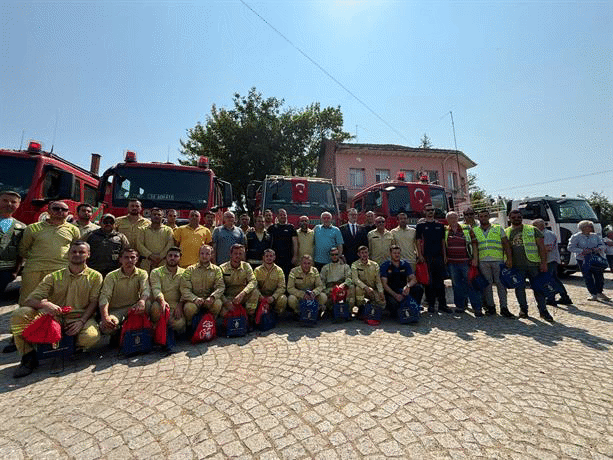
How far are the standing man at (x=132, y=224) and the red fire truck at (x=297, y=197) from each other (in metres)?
2.97

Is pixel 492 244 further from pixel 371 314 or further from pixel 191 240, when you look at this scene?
pixel 191 240

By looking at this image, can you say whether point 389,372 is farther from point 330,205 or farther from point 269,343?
point 330,205

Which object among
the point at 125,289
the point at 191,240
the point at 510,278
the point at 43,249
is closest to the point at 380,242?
the point at 510,278

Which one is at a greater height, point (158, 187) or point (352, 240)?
point (158, 187)

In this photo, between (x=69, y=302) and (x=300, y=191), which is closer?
(x=69, y=302)

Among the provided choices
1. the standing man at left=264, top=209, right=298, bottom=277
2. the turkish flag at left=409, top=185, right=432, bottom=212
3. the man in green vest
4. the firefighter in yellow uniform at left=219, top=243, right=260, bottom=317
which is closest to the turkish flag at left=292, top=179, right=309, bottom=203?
the standing man at left=264, top=209, right=298, bottom=277

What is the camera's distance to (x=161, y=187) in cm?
605

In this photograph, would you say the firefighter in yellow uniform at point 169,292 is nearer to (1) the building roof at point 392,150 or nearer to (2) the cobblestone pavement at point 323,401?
(2) the cobblestone pavement at point 323,401

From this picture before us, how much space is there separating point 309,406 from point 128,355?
92.5 inches

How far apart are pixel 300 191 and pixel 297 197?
18 cm

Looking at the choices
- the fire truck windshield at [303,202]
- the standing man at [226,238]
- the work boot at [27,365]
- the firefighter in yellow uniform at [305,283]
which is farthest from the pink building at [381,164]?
the work boot at [27,365]

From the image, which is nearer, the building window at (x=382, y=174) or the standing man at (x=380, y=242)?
the standing man at (x=380, y=242)

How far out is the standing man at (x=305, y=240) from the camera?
554 cm

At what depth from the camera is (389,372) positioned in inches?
112
